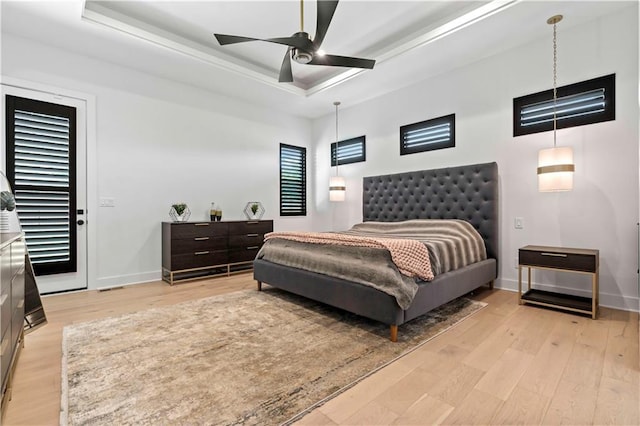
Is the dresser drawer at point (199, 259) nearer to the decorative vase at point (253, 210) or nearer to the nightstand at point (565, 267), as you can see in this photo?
the decorative vase at point (253, 210)

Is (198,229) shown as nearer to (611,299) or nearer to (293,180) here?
(293,180)

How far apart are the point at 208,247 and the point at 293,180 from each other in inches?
93.5

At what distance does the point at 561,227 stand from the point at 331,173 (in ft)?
12.3

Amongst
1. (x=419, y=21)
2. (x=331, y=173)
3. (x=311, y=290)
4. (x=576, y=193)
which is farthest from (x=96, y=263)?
(x=576, y=193)

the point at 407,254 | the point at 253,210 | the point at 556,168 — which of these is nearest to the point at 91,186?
the point at 253,210

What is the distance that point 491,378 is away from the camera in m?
1.79

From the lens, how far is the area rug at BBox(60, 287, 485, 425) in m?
1.54

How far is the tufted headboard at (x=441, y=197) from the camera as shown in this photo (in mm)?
3758

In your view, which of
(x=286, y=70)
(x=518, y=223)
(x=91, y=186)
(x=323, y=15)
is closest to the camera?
(x=323, y=15)

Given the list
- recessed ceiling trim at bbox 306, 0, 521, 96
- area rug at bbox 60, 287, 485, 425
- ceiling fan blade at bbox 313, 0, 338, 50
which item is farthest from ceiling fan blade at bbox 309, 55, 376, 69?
area rug at bbox 60, 287, 485, 425

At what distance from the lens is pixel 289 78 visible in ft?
10.7

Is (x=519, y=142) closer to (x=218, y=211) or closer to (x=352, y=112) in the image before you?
(x=352, y=112)

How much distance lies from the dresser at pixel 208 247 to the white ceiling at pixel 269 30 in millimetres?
2182

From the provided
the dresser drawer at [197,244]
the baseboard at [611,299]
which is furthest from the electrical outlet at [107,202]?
the baseboard at [611,299]
